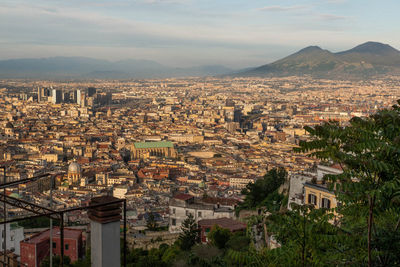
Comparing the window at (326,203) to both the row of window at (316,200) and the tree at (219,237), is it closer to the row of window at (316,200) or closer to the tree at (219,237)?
the row of window at (316,200)

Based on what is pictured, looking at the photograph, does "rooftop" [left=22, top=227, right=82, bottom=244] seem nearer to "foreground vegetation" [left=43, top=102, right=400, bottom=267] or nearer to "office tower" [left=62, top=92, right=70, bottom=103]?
"foreground vegetation" [left=43, top=102, right=400, bottom=267]

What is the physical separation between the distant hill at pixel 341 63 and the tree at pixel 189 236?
89.7 m

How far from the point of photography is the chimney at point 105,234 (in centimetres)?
179

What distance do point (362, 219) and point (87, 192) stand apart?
21.2 meters

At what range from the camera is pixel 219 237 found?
28.9ft

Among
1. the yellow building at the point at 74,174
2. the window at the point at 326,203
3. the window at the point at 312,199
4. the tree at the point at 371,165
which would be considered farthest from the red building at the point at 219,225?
the yellow building at the point at 74,174

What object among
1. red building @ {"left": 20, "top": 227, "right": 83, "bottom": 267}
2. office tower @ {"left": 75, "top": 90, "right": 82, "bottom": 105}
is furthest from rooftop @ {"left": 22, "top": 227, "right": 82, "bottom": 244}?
office tower @ {"left": 75, "top": 90, "right": 82, "bottom": 105}

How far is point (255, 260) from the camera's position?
8.80 ft

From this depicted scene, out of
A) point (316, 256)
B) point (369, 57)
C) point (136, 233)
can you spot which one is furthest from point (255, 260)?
point (369, 57)

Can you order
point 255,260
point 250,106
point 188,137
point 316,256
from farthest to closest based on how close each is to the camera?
point 250,106 → point 188,137 → point 255,260 → point 316,256

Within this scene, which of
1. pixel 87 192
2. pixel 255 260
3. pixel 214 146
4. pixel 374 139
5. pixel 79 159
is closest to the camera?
pixel 374 139

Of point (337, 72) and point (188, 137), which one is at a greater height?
point (337, 72)

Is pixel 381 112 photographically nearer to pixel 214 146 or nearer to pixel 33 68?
pixel 214 146

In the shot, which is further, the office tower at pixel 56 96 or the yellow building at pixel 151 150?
the office tower at pixel 56 96
